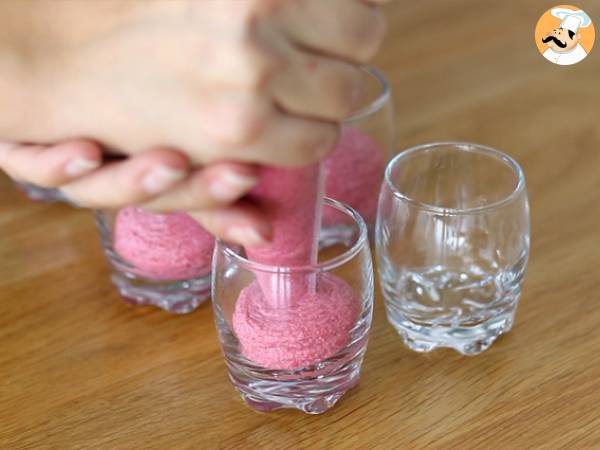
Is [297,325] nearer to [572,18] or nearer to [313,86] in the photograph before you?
[313,86]

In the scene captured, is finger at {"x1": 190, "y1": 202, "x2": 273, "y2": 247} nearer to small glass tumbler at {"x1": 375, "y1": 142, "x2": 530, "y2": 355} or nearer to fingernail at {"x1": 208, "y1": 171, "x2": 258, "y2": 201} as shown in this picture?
fingernail at {"x1": 208, "y1": 171, "x2": 258, "y2": 201}

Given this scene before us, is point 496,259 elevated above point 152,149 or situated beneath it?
situated beneath

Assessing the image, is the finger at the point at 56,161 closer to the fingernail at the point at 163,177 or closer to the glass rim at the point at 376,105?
the fingernail at the point at 163,177

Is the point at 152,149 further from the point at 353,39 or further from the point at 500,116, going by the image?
the point at 500,116

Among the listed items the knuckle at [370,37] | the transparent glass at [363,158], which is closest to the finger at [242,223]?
the knuckle at [370,37]

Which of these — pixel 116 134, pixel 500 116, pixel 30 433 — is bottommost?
pixel 30 433

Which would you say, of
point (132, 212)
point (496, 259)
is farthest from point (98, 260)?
point (496, 259)

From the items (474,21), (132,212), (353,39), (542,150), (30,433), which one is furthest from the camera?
(474,21)

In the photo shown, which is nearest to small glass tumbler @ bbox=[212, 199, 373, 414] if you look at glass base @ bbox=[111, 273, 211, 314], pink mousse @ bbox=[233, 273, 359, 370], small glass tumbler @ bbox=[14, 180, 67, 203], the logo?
pink mousse @ bbox=[233, 273, 359, 370]
